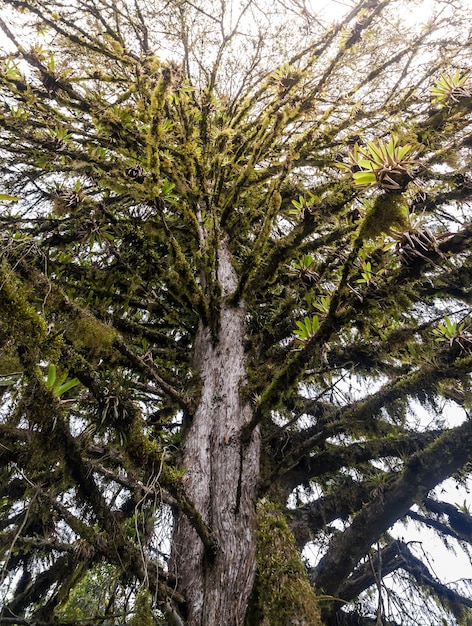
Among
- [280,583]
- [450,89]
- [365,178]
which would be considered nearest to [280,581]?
[280,583]

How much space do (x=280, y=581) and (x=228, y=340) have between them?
5.13ft

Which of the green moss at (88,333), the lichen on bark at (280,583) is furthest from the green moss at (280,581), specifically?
the green moss at (88,333)

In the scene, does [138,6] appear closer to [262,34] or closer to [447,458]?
[262,34]

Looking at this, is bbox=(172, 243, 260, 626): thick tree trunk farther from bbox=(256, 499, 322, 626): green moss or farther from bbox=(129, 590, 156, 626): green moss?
bbox=(129, 590, 156, 626): green moss

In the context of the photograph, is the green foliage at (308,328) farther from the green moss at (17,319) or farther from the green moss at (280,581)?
the green moss at (17,319)

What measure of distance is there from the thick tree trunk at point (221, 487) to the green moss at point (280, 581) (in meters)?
0.07

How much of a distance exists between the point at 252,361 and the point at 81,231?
1877mm

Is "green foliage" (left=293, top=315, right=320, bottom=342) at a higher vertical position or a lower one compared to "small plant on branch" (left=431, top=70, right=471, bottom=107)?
lower

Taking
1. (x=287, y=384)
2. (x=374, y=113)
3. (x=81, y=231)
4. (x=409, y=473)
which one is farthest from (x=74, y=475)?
(x=374, y=113)

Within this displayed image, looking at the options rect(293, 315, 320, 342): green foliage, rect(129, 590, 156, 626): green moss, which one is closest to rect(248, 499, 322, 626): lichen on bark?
rect(129, 590, 156, 626): green moss

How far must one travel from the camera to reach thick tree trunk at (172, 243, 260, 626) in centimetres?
165

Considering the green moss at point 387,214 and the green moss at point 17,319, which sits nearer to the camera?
the green moss at point 17,319

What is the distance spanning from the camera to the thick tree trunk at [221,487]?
165 centimetres

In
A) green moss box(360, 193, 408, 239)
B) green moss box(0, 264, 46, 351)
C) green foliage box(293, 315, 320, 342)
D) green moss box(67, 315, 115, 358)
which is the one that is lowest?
green moss box(0, 264, 46, 351)
